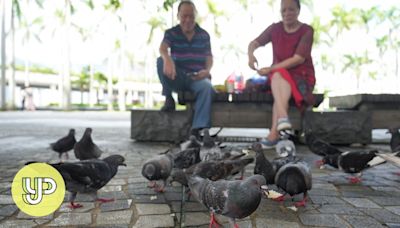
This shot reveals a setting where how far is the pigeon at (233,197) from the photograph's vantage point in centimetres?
243

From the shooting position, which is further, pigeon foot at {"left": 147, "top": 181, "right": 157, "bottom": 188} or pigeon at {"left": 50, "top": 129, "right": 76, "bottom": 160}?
pigeon at {"left": 50, "top": 129, "right": 76, "bottom": 160}

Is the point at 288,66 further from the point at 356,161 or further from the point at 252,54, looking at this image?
the point at 356,161

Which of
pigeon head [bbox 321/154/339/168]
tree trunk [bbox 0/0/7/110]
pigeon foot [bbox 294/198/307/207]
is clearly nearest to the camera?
pigeon foot [bbox 294/198/307/207]

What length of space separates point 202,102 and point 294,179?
3593 millimetres

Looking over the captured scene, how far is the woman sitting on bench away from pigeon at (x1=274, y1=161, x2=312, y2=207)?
236 cm

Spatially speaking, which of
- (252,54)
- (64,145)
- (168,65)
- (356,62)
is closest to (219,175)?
(64,145)

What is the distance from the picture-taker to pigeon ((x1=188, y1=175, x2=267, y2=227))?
2.43 metres

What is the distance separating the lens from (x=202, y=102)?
6621 mm

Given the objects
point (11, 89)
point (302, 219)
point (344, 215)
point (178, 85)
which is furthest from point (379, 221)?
point (11, 89)

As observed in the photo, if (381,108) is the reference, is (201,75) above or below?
above

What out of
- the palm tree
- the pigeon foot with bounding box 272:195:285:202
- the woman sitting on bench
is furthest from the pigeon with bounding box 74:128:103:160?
the palm tree

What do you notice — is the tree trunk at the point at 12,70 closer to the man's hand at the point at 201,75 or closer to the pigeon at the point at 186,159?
the man's hand at the point at 201,75

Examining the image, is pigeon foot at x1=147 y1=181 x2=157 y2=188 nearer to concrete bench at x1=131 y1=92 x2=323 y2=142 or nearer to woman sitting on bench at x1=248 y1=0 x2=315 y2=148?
woman sitting on bench at x1=248 y1=0 x2=315 y2=148

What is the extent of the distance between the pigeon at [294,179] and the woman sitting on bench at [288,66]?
7.75ft
